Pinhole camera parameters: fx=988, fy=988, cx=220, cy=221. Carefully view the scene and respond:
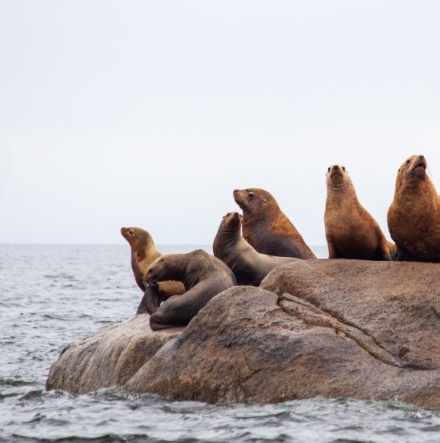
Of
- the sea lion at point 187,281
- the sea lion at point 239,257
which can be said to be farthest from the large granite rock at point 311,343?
the sea lion at point 239,257

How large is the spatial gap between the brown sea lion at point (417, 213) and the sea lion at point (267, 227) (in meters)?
3.44

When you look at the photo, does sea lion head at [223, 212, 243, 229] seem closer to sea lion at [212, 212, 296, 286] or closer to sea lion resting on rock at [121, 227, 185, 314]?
sea lion at [212, 212, 296, 286]

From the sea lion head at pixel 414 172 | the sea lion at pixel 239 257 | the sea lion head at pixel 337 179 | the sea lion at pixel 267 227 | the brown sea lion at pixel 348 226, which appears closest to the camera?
the sea lion head at pixel 414 172

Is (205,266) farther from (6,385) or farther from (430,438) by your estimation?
(430,438)

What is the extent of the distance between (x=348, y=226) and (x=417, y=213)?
3.18 ft

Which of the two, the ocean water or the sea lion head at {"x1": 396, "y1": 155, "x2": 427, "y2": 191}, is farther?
the sea lion head at {"x1": 396, "y1": 155, "x2": 427, "y2": 191}

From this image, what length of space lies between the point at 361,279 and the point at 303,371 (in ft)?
5.35

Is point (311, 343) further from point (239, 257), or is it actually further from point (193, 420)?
point (239, 257)

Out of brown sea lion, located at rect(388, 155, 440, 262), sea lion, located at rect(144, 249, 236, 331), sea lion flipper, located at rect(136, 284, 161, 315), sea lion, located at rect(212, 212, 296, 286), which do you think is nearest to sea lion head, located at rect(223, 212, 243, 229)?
sea lion, located at rect(212, 212, 296, 286)

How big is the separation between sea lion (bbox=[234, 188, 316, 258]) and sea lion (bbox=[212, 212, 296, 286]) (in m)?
1.01

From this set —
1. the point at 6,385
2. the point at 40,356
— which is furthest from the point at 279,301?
the point at 40,356

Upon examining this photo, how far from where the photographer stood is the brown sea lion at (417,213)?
10.6m

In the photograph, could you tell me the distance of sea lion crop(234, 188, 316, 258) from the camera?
14.1m

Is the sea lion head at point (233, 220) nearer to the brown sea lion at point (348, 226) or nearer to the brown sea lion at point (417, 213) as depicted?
the brown sea lion at point (348, 226)
